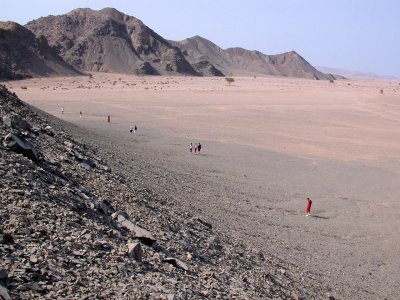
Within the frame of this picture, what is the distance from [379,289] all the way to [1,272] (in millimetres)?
9671

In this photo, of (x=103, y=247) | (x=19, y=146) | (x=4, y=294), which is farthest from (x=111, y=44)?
(x=4, y=294)

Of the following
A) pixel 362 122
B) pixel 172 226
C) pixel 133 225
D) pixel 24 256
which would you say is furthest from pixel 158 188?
pixel 362 122

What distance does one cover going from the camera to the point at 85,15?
14088 centimetres

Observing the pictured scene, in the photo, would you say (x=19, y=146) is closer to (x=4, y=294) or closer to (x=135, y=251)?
(x=135, y=251)

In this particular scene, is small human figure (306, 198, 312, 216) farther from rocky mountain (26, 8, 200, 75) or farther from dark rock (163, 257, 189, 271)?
rocky mountain (26, 8, 200, 75)

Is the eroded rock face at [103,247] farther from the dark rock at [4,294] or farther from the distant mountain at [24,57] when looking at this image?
the distant mountain at [24,57]

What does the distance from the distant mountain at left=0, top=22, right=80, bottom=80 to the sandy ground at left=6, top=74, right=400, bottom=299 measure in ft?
110

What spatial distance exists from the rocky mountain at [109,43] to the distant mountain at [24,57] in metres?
16.9

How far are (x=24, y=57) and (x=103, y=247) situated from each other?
90339 mm

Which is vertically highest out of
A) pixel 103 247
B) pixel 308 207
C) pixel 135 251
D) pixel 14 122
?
pixel 14 122

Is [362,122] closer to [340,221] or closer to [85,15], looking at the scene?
[340,221]

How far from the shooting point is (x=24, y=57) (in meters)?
89.9

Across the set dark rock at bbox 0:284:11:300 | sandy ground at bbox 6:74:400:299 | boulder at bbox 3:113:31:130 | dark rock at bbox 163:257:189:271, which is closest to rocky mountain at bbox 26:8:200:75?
sandy ground at bbox 6:74:400:299

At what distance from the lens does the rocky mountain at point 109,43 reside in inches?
4688
